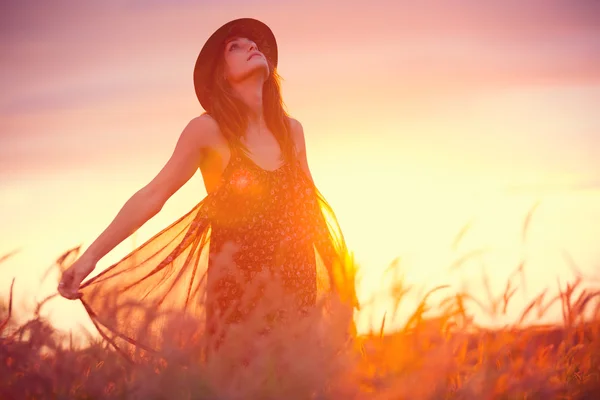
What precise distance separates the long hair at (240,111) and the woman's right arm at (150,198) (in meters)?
0.09

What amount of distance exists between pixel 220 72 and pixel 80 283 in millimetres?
1370

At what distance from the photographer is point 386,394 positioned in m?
1.32

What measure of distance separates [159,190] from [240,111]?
0.62 m

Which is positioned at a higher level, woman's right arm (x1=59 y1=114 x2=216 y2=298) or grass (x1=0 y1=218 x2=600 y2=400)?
woman's right arm (x1=59 y1=114 x2=216 y2=298)

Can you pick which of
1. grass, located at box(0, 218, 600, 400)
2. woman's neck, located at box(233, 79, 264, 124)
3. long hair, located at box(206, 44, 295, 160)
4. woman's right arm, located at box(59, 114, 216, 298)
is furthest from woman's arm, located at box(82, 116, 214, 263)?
grass, located at box(0, 218, 600, 400)

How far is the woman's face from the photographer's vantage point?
325 cm

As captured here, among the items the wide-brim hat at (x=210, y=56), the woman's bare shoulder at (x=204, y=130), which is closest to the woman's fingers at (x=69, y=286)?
the woman's bare shoulder at (x=204, y=130)

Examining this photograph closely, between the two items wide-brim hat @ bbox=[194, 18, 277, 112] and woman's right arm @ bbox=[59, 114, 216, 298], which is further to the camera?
wide-brim hat @ bbox=[194, 18, 277, 112]

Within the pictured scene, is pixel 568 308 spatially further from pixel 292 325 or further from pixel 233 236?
pixel 233 236

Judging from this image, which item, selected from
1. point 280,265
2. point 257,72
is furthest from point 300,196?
point 257,72

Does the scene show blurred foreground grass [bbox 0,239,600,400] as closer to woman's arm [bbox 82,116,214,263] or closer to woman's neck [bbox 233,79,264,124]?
woman's arm [bbox 82,116,214,263]

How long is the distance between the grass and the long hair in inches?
67.5

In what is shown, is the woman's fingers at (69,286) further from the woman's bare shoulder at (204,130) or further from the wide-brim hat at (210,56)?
the wide-brim hat at (210,56)

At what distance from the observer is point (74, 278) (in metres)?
2.62
